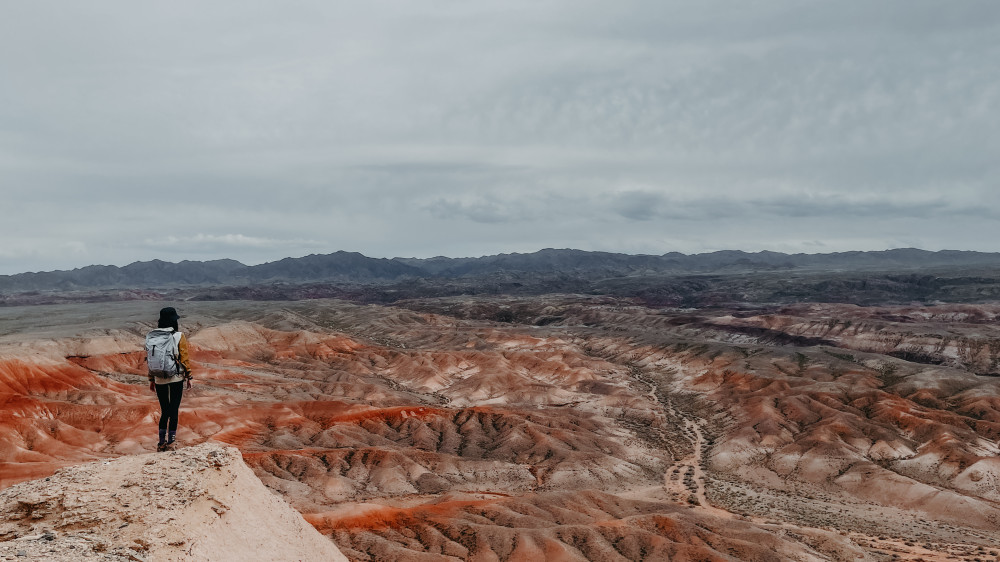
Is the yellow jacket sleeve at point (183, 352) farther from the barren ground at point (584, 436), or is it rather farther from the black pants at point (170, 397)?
the barren ground at point (584, 436)

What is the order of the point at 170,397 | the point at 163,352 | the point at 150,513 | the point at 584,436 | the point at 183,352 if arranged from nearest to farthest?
the point at 150,513 < the point at 163,352 < the point at 183,352 < the point at 170,397 < the point at 584,436

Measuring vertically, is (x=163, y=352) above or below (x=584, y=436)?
above

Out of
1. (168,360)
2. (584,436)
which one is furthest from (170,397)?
(584,436)

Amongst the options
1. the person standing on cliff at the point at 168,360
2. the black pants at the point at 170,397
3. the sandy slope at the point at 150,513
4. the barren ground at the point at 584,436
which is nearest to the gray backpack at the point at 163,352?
the person standing on cliff at the point at 168,360

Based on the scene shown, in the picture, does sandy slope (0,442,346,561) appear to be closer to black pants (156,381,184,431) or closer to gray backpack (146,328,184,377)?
black pants (156,381,184,431)

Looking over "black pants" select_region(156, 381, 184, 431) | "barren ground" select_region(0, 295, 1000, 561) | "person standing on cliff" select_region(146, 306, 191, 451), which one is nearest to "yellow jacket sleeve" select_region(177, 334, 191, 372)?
"person standing on cliff" select_region(146, 306, 191, 451)

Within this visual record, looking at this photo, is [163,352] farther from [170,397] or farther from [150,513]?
[150,513]


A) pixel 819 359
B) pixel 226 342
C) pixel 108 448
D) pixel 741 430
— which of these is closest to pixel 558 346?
pixel 819 359

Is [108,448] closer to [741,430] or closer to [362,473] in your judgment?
[362,473]
